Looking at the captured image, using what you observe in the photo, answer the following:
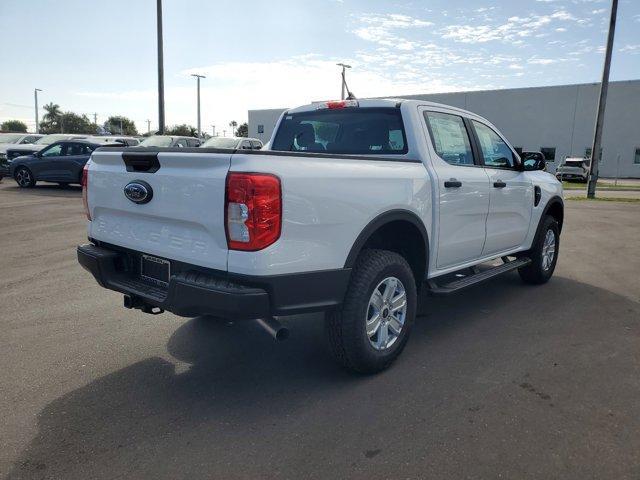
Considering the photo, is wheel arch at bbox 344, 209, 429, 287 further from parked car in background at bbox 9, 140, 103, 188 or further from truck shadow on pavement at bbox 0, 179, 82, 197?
parked car in background at bbox 9, 140, 103, 188

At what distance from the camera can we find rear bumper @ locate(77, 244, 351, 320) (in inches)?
106

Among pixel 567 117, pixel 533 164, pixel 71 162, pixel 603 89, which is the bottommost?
pixel 71 162

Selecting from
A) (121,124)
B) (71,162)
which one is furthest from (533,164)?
(121,124)

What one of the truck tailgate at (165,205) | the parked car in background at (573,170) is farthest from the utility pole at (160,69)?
the parked car in background at (573,170)

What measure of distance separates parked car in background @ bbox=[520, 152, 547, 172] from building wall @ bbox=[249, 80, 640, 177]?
1417 inches

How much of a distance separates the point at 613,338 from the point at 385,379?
2.22 meters

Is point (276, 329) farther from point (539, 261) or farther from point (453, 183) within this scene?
point (539, 261)

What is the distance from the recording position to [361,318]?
3.21 m

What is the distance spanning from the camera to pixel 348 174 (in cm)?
312

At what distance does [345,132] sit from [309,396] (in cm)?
231

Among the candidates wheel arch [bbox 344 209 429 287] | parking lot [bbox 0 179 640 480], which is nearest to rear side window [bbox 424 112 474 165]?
wheel arch [bbox 344 209 429 287]

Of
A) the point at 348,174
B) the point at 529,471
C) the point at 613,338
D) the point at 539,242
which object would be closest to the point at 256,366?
the point at 348,174

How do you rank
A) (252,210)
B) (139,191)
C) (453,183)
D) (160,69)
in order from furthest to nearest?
(160,69) < (453,183) < (139,191) < (252,210)

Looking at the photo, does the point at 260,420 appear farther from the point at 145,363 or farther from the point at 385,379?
the point at 145,363
